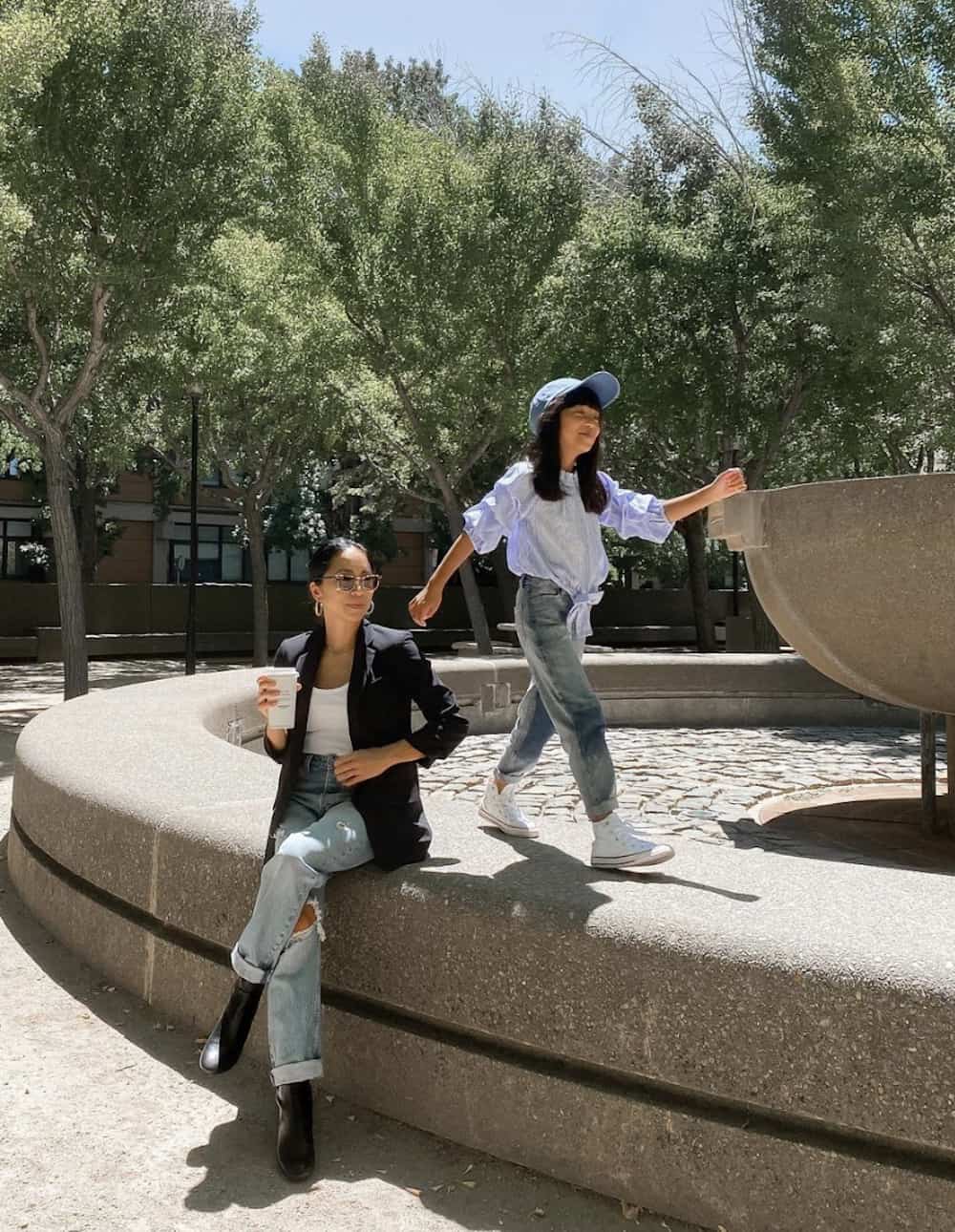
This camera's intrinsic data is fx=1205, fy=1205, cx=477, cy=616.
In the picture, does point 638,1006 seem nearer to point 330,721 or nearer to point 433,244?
point 330,721

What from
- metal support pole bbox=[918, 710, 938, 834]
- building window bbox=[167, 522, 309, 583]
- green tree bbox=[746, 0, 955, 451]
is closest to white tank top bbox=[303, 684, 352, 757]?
metal support pole bbox=[918, 710, 938, 834]

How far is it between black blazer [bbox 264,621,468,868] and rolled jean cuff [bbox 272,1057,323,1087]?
0.56 metres

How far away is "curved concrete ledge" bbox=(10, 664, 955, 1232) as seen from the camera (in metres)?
2.42

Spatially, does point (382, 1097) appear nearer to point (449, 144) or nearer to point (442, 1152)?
point (442, 1152)

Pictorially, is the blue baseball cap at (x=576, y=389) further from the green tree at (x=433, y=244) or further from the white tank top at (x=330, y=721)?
the green tree at (x=433, y=244)

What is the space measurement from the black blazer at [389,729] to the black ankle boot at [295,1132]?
62 centimetres

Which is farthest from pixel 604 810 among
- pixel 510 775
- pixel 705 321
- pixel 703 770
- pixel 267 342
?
pixel 705 321

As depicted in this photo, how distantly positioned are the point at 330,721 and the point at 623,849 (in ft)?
2.97

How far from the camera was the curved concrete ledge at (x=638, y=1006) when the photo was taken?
2420mm

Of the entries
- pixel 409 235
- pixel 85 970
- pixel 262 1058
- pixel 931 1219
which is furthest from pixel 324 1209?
pixel 409 235

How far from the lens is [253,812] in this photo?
12.9ft

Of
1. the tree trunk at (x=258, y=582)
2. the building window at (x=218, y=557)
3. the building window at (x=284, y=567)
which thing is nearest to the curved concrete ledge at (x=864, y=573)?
the tree trunk at (x=258, y=582)

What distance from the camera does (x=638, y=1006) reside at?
2721 millimetres

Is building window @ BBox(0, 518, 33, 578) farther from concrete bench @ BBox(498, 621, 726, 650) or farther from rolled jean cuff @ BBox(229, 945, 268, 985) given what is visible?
rolled jean cuff @ BBox(229, 945, 268, 985)
